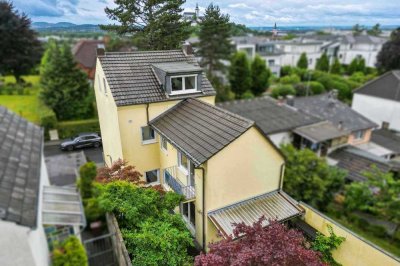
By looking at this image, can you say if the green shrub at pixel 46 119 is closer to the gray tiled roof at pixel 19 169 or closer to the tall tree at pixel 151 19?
the gray tiled roof at pixel 19 169

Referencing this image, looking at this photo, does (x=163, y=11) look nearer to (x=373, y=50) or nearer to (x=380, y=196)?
→ (x=380, y=196)

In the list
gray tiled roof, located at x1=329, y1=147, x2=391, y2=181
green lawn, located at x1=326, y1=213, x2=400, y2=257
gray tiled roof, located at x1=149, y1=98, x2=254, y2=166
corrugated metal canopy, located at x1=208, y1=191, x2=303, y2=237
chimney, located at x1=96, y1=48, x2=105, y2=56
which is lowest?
green lawn, located at x1=326, y1=213, x2=400, y2=257

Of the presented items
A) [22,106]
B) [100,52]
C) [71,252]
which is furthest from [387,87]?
[71,252]

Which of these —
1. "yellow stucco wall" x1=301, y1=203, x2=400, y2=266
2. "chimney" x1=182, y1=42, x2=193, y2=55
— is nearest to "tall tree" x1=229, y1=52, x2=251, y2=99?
"chimney" x1=182, y1=42, x2=193, y2=55

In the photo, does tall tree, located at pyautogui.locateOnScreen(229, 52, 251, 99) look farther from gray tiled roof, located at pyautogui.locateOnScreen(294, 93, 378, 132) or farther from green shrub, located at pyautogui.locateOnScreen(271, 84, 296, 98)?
gray tiled roof, located at pyautogui.locateOnScreen(294, 93, 378, 132)

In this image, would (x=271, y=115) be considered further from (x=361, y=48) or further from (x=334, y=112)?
(x=361, y=48)

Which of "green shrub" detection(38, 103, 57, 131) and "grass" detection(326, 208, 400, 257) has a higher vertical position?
"green shrub" detection(38, 103, 57, 131)
